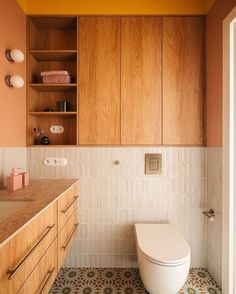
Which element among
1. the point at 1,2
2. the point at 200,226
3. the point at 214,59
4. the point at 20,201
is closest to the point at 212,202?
the point at 200,226

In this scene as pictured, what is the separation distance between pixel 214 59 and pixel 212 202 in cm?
126

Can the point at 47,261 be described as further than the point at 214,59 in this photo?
No

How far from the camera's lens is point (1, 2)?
1.47m

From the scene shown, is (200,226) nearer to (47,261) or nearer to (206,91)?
(206,91)

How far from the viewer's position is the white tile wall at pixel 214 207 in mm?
1621

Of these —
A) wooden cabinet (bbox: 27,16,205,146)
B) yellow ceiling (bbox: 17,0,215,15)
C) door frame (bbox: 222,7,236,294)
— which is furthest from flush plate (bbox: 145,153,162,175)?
yellow ceiling (bbox: 17,0,215,15)

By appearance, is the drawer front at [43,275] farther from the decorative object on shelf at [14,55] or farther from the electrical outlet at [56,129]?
the decorative object on shelf at [14,55]

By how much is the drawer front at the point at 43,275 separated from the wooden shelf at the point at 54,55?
1.59 meters

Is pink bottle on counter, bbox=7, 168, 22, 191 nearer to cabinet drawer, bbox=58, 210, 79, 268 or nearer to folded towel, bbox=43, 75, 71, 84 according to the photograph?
cabinet drawer, bbox=58, 210, 79, 268

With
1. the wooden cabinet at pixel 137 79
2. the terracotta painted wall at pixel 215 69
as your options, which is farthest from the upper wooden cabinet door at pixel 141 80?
the terracotta painted wall at pixel 215 69

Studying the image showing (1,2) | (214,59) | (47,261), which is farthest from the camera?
(214,59)

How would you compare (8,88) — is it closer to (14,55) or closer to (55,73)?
(14,55)

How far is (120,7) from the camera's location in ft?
5.91

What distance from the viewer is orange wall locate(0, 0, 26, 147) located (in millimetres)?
1493
